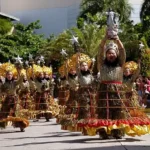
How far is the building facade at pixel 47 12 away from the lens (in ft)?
224

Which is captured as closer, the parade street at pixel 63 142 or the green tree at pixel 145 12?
the parade street at pixel 63 142

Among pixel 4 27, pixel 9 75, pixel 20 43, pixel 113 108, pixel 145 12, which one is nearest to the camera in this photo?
pixel 113 108

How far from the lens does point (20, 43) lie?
121ft

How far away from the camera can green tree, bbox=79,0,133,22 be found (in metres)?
42.4

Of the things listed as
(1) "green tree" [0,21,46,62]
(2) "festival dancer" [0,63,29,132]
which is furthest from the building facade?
(2) "festival dancer" [0,63,29,132]

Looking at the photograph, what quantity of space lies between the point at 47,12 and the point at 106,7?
29055mm

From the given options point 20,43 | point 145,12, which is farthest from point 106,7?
point 20,43

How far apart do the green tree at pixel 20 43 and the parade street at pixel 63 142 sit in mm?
18481

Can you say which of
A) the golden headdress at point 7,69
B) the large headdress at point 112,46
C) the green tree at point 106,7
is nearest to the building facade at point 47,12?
the green tree at point 106,7

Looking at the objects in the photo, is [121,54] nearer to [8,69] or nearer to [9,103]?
[9,103]

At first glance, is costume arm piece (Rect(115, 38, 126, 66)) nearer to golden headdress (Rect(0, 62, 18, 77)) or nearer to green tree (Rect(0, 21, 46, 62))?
golden headdress (Rect(0, 62, 18, 77))

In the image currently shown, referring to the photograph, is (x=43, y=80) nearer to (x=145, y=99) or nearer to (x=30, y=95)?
(x=30, y=95)

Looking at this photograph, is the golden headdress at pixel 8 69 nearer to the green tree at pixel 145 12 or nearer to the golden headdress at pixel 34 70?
the golden headdress at pixel 34 70

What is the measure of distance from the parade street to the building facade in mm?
53966
